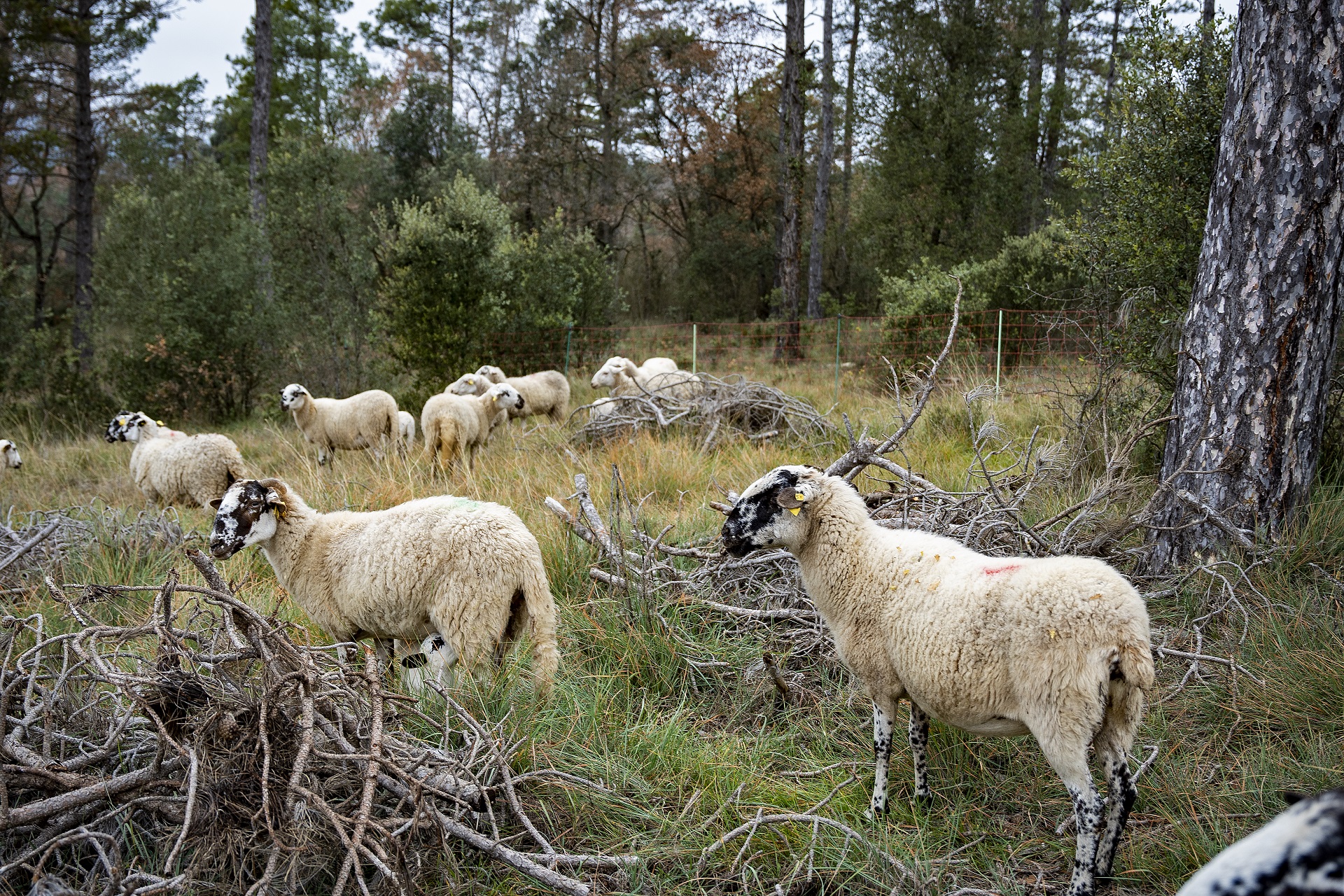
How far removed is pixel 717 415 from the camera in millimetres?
8828

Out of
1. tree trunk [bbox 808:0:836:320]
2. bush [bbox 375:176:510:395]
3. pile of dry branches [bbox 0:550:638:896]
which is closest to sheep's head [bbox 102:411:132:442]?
bush [bbox 375:176:510:395]

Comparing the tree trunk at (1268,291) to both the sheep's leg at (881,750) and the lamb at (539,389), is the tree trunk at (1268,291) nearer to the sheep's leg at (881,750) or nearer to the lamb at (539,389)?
the sheep's leg at (881,750)

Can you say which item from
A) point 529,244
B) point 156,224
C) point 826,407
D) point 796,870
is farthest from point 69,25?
point 796,870

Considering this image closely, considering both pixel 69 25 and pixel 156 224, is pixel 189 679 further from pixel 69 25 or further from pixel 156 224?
pixel 69 25

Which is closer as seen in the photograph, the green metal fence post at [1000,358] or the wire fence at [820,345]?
the green metal fence post at [1000,358]

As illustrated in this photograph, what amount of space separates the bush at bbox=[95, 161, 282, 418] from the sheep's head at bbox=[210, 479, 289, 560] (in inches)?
441

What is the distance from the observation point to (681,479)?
22.8 ft

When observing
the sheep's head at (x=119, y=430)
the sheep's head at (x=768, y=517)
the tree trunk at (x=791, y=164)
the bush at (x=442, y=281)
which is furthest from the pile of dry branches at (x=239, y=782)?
the tree trunk at (x=791, y=164)

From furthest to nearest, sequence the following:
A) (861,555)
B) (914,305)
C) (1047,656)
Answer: (914,305) < (861,555) < (1047,656)

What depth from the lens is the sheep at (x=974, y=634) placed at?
2.67 m

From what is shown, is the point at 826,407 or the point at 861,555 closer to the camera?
the point at 861,555

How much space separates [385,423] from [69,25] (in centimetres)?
1359

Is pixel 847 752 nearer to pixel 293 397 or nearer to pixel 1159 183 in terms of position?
pixel 1159 183

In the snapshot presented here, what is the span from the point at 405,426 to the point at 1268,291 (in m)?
9.71
